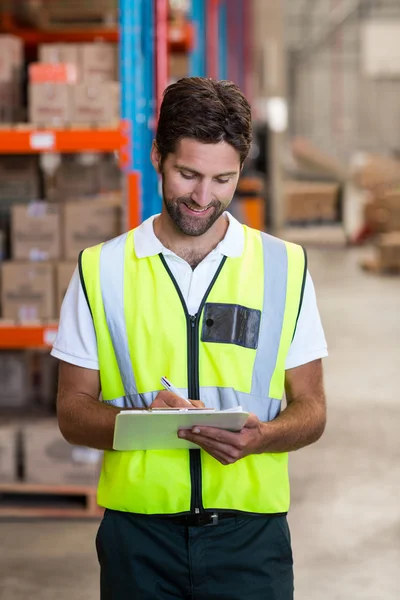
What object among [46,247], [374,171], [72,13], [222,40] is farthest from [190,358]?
[374,171]

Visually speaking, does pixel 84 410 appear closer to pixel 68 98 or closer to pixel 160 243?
pixel 160 243

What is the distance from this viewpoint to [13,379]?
5.33 metres

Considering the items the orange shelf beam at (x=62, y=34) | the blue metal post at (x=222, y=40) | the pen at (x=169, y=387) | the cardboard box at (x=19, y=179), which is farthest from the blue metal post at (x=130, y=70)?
the blue metal post at (x=222, y=40)

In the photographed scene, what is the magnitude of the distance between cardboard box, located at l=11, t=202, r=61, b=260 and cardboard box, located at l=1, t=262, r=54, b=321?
8 centimetres

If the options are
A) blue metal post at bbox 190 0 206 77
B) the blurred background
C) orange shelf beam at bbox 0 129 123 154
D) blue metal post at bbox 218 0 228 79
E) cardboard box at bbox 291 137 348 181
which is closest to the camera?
the blurred background

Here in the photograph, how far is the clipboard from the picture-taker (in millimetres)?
1896

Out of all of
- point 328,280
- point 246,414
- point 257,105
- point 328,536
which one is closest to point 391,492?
point 328,536

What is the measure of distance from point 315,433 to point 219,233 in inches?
19.4

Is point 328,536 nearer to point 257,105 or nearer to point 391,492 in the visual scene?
point 391,492

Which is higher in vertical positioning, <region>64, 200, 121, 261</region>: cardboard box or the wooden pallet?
<region>64, 200, 121, 261</region>: cardboard box

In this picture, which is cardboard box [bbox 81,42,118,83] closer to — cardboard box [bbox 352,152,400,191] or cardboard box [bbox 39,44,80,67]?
cardboard box [bbox 39,44,80,67]

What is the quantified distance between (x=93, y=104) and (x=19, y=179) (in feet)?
2.19

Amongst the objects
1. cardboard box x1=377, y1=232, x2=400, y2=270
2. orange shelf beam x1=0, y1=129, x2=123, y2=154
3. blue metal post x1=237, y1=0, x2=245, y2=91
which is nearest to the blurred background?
orange shelf beam x1=0, y1=129, x2=123, y2=154

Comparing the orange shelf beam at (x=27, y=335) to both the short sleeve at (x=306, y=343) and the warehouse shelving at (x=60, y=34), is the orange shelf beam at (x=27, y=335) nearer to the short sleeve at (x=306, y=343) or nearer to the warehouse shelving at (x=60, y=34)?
the warehouse shelving at (x=60, y=34)
